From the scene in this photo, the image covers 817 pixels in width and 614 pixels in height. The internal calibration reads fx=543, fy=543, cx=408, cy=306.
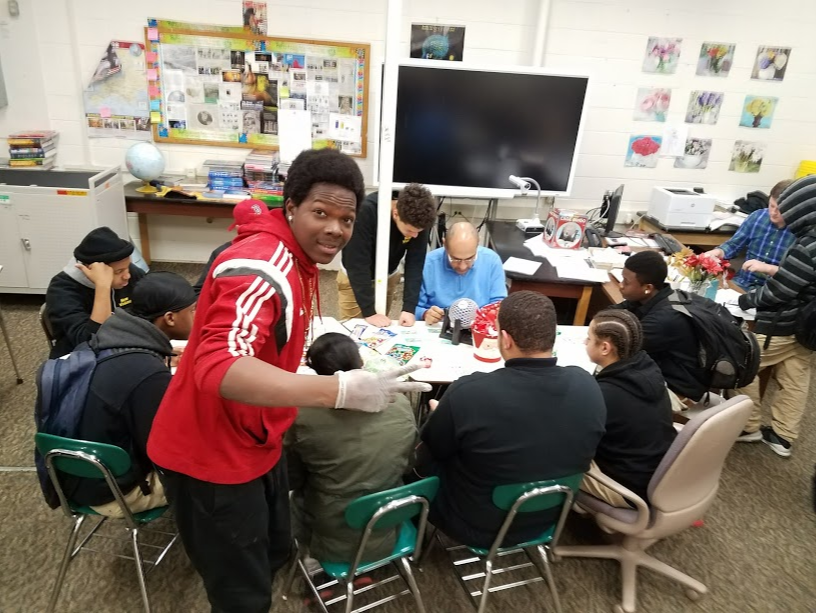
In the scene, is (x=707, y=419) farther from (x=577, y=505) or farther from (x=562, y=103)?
(x=562, y=103)

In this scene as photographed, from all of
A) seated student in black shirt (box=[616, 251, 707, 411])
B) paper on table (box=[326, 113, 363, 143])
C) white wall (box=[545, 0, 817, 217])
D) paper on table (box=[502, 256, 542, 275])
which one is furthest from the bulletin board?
seated student in black shirt (box=[616, 251, 707, 411])

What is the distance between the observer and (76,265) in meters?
2.32

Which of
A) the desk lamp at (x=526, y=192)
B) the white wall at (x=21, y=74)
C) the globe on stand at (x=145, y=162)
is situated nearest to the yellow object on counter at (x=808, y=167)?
the desk lamp at (x=526, y=192)

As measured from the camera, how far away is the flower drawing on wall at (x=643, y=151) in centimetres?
443

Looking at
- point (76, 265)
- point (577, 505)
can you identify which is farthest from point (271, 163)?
point (577, 505)

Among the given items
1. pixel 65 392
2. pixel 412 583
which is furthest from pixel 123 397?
pixel 412 583

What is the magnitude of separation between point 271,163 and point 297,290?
3.39 meters

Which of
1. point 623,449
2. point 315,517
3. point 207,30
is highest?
point 207,30

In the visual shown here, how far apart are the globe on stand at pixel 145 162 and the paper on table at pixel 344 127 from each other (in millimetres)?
1309

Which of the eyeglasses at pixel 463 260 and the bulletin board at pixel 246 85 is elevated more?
the bulletin board at pixel 246 85

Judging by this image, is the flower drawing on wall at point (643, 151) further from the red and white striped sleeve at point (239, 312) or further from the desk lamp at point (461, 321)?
the red and white striped sleeve at point (239, 312)

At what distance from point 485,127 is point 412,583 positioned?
3432mm

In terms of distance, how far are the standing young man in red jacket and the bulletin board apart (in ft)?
10.8

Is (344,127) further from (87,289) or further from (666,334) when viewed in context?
(666,334)
